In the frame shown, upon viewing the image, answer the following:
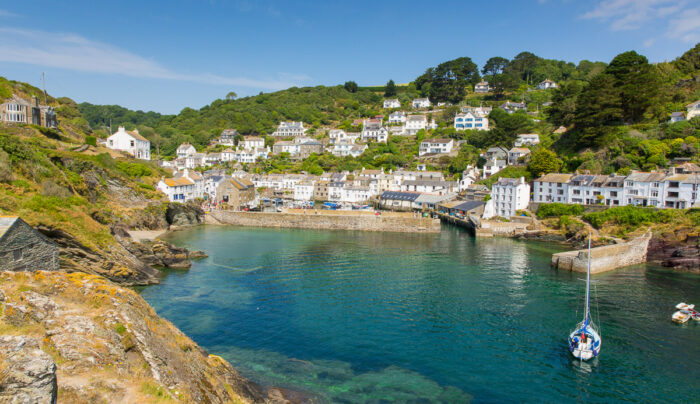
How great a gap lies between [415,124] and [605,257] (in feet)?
230

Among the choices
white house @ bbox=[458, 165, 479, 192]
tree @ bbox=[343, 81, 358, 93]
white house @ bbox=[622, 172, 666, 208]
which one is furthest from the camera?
tree @ bbox=[343, 81, 358, 93]

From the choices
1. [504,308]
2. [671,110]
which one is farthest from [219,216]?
[671,110]

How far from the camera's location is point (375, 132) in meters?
97.2

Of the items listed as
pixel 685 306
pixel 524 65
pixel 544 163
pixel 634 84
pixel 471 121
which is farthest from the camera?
pixel 524 65

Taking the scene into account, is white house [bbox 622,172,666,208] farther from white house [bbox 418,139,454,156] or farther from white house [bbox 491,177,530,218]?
white house [bbox 418,139,454,156]

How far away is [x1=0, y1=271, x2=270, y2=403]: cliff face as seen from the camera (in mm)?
6250

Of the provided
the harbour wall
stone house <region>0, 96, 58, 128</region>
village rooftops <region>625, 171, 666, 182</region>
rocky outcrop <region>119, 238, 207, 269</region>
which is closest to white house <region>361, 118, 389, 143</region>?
village rooftops <region>625, 171, 666, 182</region>

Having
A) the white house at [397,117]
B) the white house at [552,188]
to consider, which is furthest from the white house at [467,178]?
the white house at [397,117]

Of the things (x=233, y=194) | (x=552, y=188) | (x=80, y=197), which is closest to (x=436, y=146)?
(x=552, y=188)

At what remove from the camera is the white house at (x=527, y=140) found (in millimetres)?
72062

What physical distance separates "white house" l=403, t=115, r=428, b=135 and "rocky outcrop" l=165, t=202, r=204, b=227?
60.5 metres

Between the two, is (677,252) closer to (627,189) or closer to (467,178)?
(627,189)

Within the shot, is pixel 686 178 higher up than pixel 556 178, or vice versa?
pixel 686 178

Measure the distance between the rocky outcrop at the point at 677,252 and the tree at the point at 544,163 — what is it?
69.0ft
